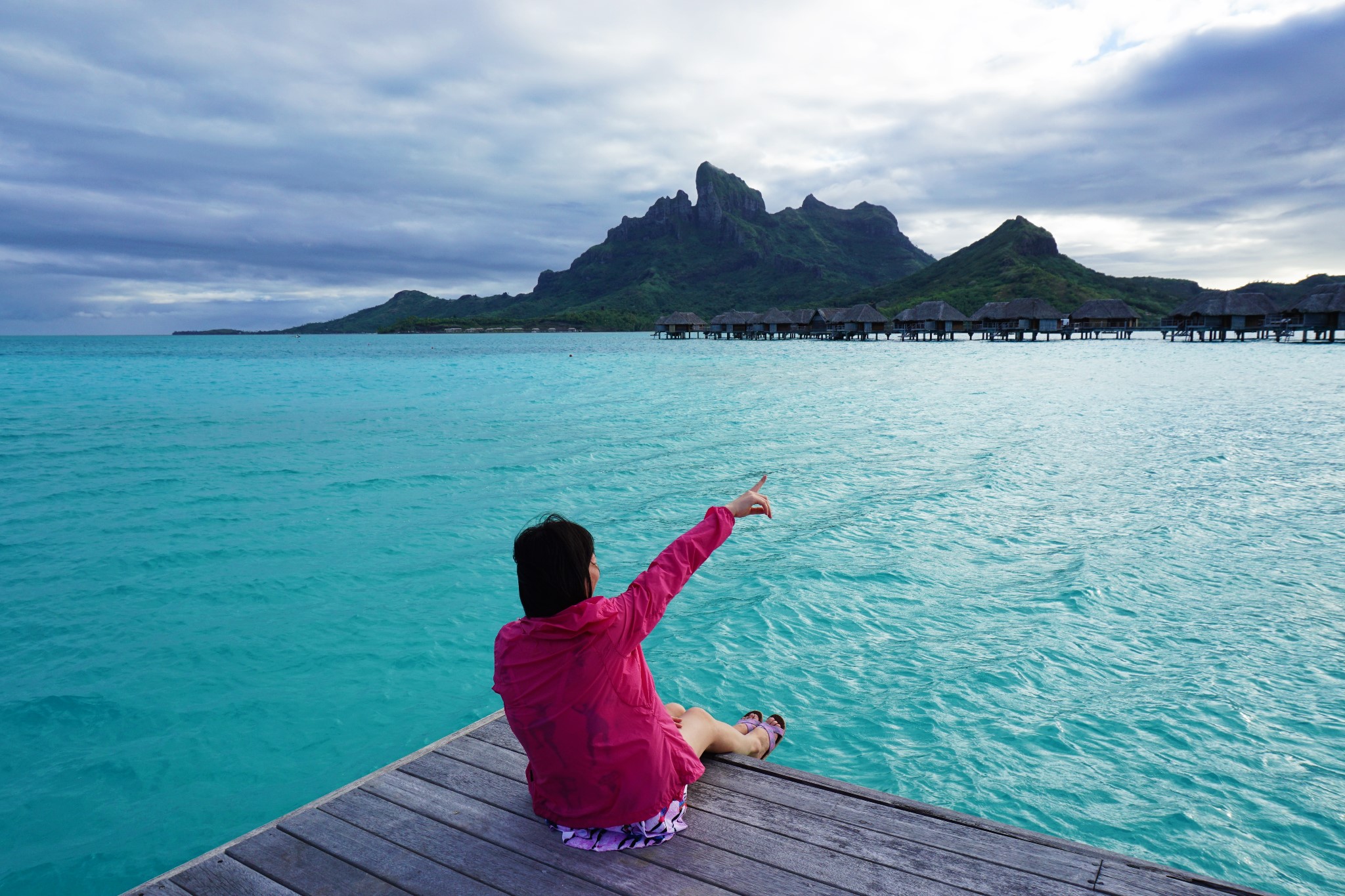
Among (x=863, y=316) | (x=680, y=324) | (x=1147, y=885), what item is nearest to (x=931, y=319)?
(x=863, y=316)

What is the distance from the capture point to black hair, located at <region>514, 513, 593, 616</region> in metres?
2.31

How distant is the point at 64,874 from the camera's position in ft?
13.6

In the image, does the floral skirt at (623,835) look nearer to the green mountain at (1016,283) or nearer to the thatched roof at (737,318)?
the thatched roof at (737,318)

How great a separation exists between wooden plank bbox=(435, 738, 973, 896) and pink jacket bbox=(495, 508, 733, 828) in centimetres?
21

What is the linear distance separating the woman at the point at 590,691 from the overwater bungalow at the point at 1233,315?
6561 cm

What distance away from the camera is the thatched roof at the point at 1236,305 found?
171 feet

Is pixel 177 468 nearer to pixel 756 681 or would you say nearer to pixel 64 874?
pixel 64 874

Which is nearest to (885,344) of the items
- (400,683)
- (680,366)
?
(680,366)

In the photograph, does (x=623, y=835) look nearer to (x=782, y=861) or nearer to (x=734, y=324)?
(x=782, y=861)

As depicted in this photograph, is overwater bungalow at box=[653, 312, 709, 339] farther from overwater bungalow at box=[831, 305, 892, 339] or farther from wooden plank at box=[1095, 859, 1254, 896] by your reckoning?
wooden plank at box=[1095, 859, 1254, 896]

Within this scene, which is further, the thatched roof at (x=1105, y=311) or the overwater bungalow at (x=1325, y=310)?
the thatched roof at (x=1105, y=311)

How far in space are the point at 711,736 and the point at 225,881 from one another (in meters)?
1.92

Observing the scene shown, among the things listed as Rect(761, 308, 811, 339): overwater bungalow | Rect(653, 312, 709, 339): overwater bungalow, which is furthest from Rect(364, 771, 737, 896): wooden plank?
Rect(761, 308, 811, 339): overwater bungalow

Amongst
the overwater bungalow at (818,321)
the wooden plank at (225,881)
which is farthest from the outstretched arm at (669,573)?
the overwater bungalow at (818,321)
